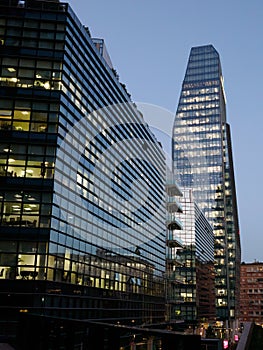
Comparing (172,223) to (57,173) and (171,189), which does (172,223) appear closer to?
(171,189)

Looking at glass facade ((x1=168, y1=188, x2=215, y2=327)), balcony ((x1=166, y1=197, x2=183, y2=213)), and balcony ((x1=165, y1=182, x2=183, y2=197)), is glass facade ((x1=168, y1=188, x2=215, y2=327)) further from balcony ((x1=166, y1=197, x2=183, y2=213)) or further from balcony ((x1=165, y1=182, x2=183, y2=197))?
balcony ((x1=165, y1=182, x2=183, y2=197))

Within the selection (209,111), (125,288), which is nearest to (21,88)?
(125,288)

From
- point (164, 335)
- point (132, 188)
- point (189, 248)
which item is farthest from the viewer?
point (189, 248)

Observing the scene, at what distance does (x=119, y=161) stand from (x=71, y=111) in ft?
54.5

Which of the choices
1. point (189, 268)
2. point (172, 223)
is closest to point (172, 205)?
point (172, 223)

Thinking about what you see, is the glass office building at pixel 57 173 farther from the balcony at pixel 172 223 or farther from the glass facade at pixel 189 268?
the glass facade at pixel 189 268

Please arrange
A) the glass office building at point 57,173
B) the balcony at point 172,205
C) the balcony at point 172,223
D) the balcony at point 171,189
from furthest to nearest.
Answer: the balcony at point 171,189, the balcony at point 172,205, the balcony at point 172,223, the glass office building at point 57,173

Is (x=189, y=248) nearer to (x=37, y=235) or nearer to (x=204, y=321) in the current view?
(x=204, y=321)

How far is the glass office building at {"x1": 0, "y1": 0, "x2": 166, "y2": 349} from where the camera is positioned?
36.1 meters

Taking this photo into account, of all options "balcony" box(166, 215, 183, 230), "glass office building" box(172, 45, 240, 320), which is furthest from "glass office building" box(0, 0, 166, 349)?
"glass office building" box(172, 45, 240, 320)

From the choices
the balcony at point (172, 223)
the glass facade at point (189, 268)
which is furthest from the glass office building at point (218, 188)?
the balcony at point (172, 223)

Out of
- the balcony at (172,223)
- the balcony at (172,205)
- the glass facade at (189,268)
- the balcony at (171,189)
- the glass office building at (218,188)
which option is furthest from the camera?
the glass office building at (218,188)

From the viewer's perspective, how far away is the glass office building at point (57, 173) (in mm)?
36062

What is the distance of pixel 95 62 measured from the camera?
5062 cm
